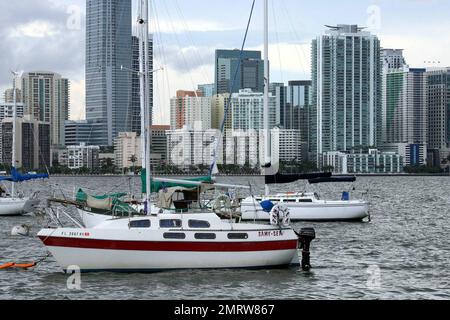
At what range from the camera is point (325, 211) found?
54.3 metres

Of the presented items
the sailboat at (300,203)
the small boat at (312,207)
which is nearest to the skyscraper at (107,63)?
the sailboat at (300,203)

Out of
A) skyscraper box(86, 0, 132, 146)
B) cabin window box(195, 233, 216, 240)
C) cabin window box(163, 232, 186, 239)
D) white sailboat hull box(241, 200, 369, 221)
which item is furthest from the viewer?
skyscraper box(86, 0, 132, 146)

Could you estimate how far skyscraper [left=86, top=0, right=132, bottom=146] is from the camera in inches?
2822

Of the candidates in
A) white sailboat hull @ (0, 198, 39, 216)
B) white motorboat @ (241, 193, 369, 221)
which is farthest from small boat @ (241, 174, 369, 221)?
white sailboat hull @ (0, 198, 39, 216)

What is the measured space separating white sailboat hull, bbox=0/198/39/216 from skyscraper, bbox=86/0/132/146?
12238mm

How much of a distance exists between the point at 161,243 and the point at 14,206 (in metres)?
34.2

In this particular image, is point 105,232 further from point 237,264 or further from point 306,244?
point 306,244

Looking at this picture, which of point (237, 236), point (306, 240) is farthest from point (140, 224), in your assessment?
point (306, 240)

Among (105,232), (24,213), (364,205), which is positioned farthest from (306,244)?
(24,213)

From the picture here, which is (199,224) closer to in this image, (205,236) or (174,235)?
(205,236)

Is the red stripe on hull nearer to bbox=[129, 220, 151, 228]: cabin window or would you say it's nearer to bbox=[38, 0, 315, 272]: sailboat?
bbox=[38, 0, 315, 272]: sailboat

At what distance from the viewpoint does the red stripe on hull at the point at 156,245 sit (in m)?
29.4

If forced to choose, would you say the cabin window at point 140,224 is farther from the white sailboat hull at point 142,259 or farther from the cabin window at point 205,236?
the cabin window at point 205,236

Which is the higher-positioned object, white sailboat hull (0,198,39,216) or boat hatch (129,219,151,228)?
boat hatch (129,219,151,228)
